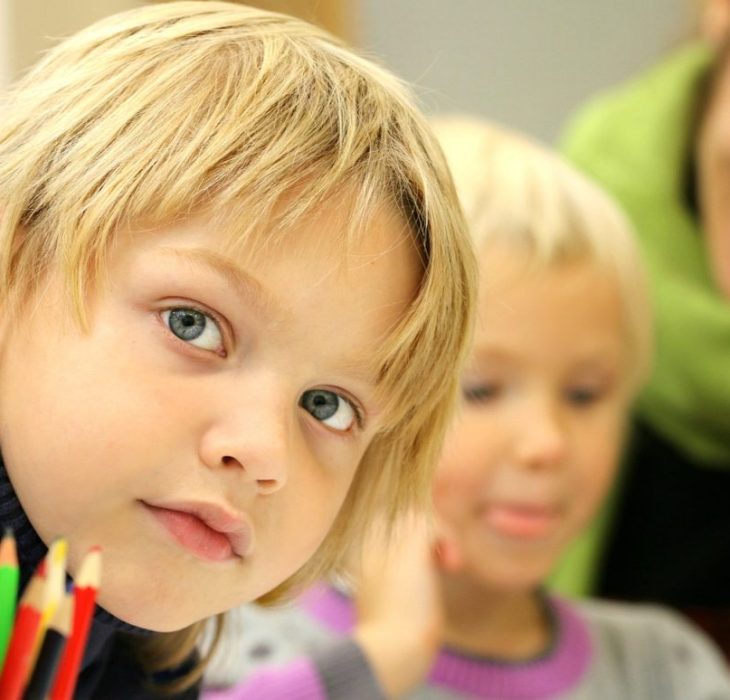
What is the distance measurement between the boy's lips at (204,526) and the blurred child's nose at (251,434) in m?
0.02

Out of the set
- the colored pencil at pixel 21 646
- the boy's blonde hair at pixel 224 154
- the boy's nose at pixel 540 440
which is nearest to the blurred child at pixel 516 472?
the boy's nose at pixel 540 440

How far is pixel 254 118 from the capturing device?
1.49ft

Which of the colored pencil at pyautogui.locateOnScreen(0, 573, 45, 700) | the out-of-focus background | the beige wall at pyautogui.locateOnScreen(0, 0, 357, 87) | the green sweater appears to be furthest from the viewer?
the out-of-focus background

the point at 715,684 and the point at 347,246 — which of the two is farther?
the point at 715,684

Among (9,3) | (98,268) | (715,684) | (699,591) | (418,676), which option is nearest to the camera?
(98,268)

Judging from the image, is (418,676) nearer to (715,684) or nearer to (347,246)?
(715,684)

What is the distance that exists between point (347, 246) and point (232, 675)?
39cm

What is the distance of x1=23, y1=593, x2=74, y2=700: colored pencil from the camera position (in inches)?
14.6

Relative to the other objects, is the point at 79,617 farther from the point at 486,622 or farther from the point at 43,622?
the point at 486,622

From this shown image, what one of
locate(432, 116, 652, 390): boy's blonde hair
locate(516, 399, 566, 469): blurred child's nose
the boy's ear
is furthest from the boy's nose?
the boy's ear

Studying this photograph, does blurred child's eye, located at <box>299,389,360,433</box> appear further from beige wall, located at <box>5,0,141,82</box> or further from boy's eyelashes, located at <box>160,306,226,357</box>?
beige wall, located at <box>5,0,141,82</box>

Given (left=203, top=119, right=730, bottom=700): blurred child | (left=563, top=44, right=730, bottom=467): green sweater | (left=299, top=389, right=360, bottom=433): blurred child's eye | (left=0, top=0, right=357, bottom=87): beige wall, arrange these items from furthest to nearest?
(left=563, top=44, right=730, bottom=467): green sweater < (left=203, top=119, right=730, bottom=700): blurred child < (left=0, top=0, right=357, bottom=87): beige wall < (left=299, top=389, right=360, bottom=433): blurred child's eye

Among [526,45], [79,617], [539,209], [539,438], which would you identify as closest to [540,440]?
[539,438]

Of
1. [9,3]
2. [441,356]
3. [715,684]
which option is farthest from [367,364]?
[715,684]
